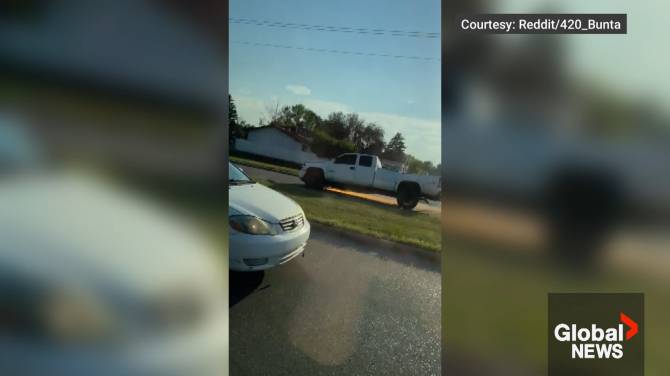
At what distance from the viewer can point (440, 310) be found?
1.76 meters

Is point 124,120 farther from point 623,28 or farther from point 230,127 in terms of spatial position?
point 623,28

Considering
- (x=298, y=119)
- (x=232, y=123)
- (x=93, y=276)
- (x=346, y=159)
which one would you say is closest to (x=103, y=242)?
(x=93, y=276)

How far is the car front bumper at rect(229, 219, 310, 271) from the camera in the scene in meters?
1.74

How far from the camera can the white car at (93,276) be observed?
183 centimetres

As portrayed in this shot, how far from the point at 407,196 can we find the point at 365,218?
0.65 feet

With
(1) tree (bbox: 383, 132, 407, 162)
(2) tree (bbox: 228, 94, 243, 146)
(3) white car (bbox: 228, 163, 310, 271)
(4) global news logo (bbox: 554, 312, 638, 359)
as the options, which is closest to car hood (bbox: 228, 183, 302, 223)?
(3) white car (bbox: 228, 163, 310, 271)

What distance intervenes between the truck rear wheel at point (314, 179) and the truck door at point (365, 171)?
15 centimetres

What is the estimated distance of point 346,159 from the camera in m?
1.74

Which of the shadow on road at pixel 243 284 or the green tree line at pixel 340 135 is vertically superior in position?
the green tree line at pixel 340 135

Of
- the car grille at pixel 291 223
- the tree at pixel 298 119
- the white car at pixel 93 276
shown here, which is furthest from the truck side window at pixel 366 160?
the white car at pixel 93 276

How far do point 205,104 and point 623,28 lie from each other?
5.95 ft

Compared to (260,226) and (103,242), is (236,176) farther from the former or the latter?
(103,242)

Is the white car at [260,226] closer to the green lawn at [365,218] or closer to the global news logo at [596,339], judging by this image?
the green lawn at [365,218]

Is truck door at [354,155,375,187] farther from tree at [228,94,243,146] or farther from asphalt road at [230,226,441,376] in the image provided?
tree at [228,94,243,146]
